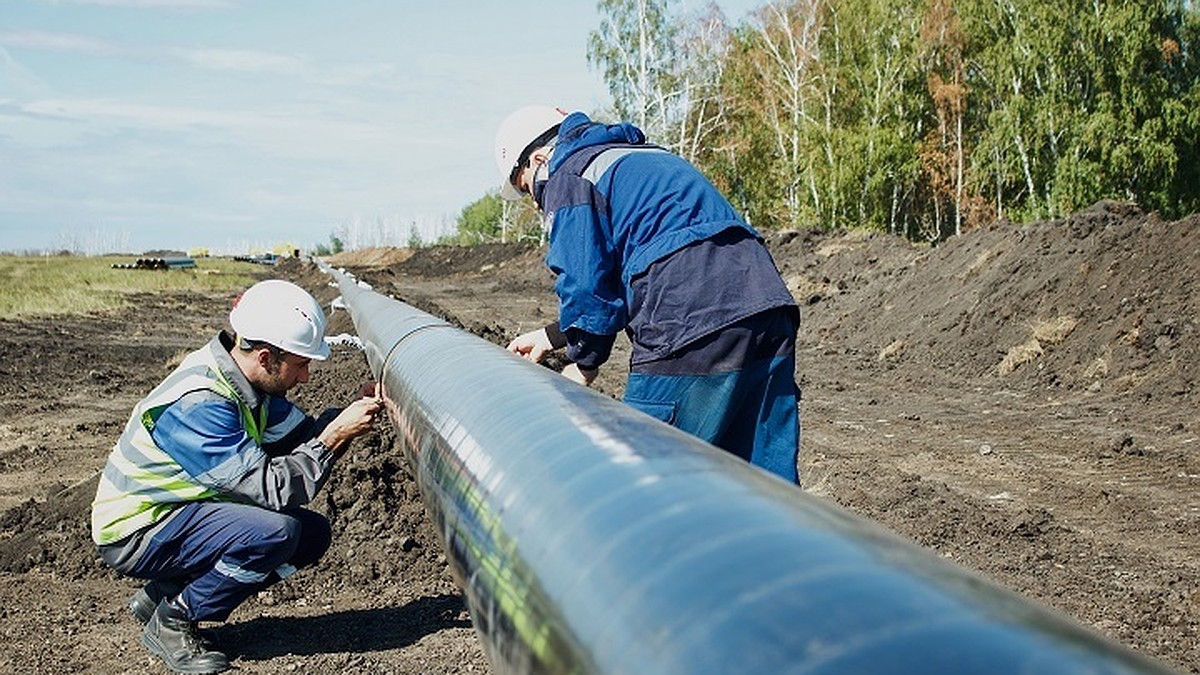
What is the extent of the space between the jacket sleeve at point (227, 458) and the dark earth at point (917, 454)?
73 centimetres

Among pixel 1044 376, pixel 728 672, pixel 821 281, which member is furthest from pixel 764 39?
pixel 728 672

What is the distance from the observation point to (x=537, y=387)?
121 inches

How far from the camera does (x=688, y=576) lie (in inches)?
59.8

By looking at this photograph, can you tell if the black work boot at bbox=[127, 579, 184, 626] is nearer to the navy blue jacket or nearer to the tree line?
the navy blue jacket

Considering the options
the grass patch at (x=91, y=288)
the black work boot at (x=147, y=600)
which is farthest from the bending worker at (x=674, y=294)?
the grass patch at (x=91, y=288)

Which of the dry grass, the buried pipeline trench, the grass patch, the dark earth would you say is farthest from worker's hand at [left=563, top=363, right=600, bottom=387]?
the grass patch

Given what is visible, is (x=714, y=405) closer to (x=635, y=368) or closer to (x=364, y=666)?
(x=635, y=368)

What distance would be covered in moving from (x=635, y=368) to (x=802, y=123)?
132 feet

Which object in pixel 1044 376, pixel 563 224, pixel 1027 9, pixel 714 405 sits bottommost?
pixel 1044 376

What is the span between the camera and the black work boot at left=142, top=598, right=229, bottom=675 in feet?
15.4

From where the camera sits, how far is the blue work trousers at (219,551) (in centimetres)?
457

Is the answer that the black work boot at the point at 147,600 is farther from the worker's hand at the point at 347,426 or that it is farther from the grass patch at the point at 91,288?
the grass patch at the point at 91,288

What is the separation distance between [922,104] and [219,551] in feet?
131

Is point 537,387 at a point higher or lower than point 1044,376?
higher
